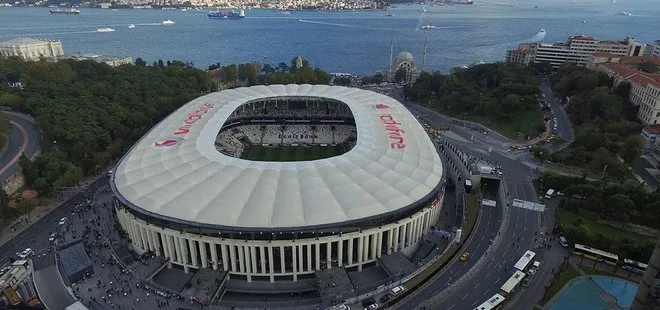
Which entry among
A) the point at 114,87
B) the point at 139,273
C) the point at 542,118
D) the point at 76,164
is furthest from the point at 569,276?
the point at 114,87

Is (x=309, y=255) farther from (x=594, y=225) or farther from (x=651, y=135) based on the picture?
(x=651, y=135)

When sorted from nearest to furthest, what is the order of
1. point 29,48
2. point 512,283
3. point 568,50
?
point 512,283 → point 568,50 → point 29,48

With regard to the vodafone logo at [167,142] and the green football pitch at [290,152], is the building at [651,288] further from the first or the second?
the green football pitch at [290,152]

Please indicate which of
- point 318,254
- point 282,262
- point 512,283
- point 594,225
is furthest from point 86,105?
point 594,225

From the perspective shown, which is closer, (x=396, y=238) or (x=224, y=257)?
(x=224, y=257)

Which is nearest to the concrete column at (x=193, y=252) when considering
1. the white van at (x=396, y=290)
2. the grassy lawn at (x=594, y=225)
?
the white van at (x=396, y=290)

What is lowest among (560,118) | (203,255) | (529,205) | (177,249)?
(203,255)
